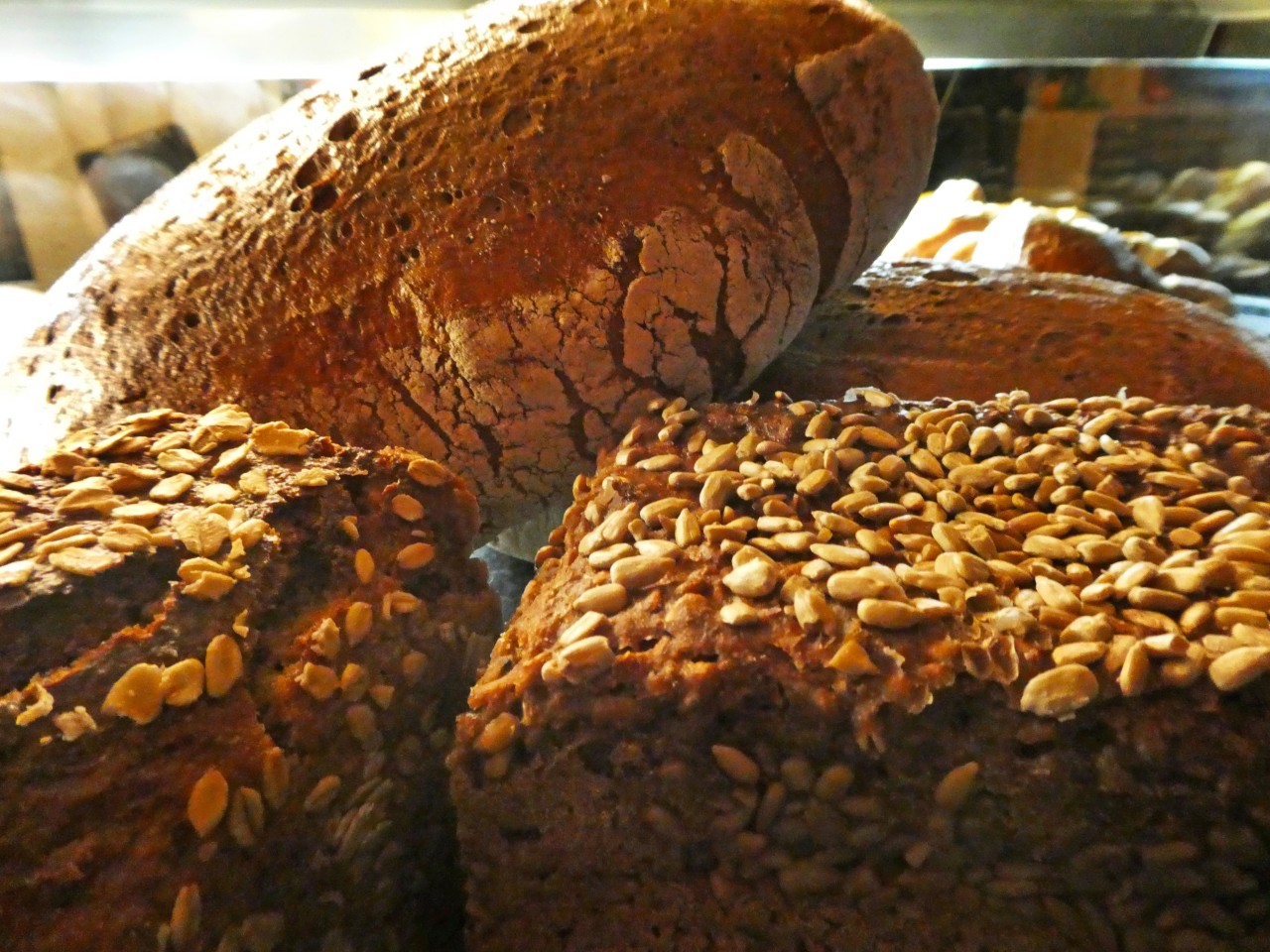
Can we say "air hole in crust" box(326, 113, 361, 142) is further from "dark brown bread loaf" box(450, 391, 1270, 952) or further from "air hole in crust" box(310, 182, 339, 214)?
"dark brown bread loaf" box(450, 391, 1270, 952)

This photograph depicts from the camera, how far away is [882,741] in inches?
23.3

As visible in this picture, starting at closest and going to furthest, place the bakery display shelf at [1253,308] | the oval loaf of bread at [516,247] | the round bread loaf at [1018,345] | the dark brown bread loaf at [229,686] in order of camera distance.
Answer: the dark brown bread loaf at [229,686] < the oval loaf of bread at [516,247] < the round bread loaf at [1018,345] < the bakery display shelf at [1253,308]

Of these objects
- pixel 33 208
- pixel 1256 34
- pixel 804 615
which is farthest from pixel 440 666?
pixel 1256 34

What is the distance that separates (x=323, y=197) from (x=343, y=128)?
0.11m

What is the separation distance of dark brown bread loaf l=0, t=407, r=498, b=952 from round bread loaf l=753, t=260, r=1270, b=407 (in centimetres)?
59

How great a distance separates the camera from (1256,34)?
2.75 m

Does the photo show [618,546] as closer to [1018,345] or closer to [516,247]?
[516,247]

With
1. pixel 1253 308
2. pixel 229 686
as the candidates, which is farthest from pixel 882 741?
pixel 1253 308

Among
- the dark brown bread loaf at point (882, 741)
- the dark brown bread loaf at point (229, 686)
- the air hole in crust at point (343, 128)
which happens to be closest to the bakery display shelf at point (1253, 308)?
the dark brown bread loaf at point (882, 741)

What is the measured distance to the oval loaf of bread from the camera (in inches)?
39.0

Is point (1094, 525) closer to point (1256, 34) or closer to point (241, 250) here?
point (241, 250)

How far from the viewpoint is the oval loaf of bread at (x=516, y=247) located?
99cm

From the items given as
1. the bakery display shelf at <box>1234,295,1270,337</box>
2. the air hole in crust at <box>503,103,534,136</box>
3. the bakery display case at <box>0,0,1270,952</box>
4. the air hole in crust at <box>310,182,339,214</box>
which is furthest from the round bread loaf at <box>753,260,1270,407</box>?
the bakery display shelf at <box>1234,295,1270,337</box>

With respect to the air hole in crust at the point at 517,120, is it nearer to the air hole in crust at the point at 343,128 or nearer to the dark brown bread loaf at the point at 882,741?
the air hole in crust at the point at 343,128
